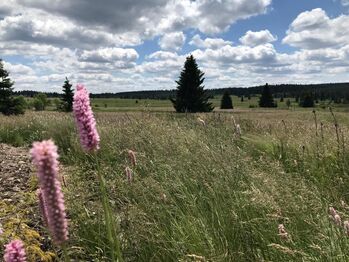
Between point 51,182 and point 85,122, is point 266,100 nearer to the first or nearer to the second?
point 85,122

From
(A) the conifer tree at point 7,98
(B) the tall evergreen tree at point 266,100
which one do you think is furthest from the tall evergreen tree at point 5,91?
(B) the tall evergreen tree at point 266,100

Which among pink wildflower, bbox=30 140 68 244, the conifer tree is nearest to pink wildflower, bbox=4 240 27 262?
pink wildflower, bbox=30 140 68 244

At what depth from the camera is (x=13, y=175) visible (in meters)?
8.23

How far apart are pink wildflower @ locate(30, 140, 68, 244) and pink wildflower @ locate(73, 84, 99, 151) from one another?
1.66 ft

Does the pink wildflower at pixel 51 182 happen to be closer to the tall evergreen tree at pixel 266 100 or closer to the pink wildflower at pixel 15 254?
the pink wildflower at pixel 15 254

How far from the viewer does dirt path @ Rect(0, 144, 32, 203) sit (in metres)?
6.86

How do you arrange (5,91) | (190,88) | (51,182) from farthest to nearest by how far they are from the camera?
(190,88) → (5,91) → (51,182)

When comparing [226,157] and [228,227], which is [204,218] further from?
[226,157]

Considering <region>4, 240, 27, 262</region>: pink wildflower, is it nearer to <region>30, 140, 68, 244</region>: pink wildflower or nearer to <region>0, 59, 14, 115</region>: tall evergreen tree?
<region>30, 140, 68, 244</region>: pink wildflower

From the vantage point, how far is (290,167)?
283 inches

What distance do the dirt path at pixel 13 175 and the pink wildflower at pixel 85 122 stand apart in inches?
192

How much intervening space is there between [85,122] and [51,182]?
58cm

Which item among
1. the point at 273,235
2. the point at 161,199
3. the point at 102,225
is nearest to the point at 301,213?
the point at 273,235

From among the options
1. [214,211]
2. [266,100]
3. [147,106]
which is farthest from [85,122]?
[266,100]
